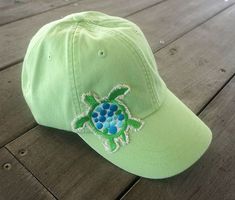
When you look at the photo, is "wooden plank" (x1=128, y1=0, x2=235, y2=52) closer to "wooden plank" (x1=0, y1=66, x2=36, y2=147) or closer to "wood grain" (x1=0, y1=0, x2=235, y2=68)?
"wood grain" (x1=0, y1=0, x2=235, y2=68)

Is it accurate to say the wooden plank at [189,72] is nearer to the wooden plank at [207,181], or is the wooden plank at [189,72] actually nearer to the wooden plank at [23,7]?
the wooden plank at [207,181]

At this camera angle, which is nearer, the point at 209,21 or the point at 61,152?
the point at 61,152

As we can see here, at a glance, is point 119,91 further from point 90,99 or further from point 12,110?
point 12,110

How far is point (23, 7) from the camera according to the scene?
41.1 inches

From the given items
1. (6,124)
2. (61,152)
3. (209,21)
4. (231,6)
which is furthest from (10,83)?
(231,6)

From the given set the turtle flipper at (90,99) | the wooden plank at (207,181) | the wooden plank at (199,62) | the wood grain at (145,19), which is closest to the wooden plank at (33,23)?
the wood grain at (145,19)

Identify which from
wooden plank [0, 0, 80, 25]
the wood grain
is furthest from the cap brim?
wooden plank [0, 0, 80, 25]

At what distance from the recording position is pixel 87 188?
510mm

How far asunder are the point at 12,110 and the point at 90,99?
22cm

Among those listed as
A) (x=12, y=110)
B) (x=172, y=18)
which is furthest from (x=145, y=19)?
(x=12, y=110)

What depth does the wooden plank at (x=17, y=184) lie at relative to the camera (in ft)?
1.62

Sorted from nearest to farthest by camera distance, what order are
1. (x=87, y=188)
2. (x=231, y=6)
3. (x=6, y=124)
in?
1. (x=87, y=188)
2. (x=6, y=124)
3. (x=231, y=6)

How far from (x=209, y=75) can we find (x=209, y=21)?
1.12ft

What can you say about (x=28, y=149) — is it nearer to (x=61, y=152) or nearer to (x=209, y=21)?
(x=61, y=152)
